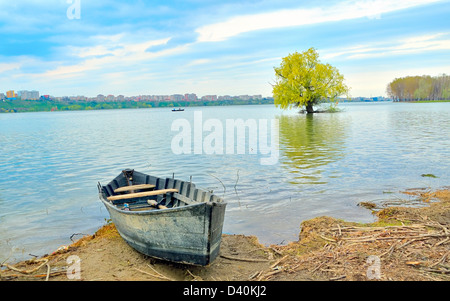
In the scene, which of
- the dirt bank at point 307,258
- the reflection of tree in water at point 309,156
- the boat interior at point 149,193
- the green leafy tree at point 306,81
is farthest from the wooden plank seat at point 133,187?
the green leafy tree at point 306,81

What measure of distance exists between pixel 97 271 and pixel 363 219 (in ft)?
24.6

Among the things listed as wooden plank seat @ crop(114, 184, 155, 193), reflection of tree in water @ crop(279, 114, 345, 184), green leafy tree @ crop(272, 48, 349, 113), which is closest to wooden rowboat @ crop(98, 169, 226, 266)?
wooden plank seat @ crop(114, 184, 155, 193)

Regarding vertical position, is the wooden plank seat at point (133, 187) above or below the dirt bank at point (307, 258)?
above

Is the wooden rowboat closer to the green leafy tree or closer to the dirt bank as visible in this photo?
the dirt bank

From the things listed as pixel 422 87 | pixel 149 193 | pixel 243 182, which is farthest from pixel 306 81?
pixel 422 87

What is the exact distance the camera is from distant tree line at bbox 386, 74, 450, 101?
16650 cm

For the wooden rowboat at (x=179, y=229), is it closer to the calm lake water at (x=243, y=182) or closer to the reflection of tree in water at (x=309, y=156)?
the calm lake water at (x=243, y=182)

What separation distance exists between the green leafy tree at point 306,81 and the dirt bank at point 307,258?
63.5m

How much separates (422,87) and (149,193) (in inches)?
7382

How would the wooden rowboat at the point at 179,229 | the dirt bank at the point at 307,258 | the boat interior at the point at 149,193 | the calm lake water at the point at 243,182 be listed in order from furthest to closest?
the calm lake water at the point at 243,182
the boat interior at the point at 149,193
the wooden rowboat at the point at 179,229
the dirt bank at the point at 307,258

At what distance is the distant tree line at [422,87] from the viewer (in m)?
166

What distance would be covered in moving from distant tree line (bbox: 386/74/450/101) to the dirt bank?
7229 inches

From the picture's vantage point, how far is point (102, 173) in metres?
20.3

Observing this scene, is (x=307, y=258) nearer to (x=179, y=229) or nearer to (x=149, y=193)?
(x=179, y=229)
